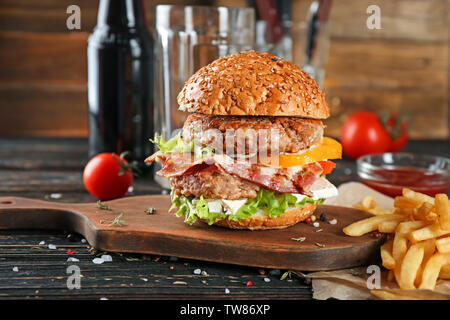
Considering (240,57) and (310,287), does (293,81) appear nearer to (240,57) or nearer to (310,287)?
(240,57)

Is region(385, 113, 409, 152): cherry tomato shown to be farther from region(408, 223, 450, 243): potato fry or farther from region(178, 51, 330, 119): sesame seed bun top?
region(408, 223, 450, 243): potato fry

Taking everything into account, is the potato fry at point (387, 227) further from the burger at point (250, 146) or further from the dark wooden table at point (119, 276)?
the dark wooden table at point (119, 276)

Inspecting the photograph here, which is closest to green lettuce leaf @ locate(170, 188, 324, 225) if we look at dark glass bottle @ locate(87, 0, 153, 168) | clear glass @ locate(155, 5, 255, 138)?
clear glass @ locate(155, 5, 255, 138)

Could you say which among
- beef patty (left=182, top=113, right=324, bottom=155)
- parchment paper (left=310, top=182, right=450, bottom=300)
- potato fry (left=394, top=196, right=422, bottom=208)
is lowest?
parchment paper (left=310, top=182, right=450, bottom=300)

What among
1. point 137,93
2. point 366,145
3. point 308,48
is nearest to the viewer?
point 137,93

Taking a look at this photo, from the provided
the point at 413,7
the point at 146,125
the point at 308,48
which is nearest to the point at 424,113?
the point at 413,7

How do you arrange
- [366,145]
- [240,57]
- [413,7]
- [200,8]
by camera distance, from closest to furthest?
[240,57] < [200,8] < [366,145] < [413,7]

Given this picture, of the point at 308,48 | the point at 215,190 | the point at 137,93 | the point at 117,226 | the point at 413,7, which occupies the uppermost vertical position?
the point at 413,7
